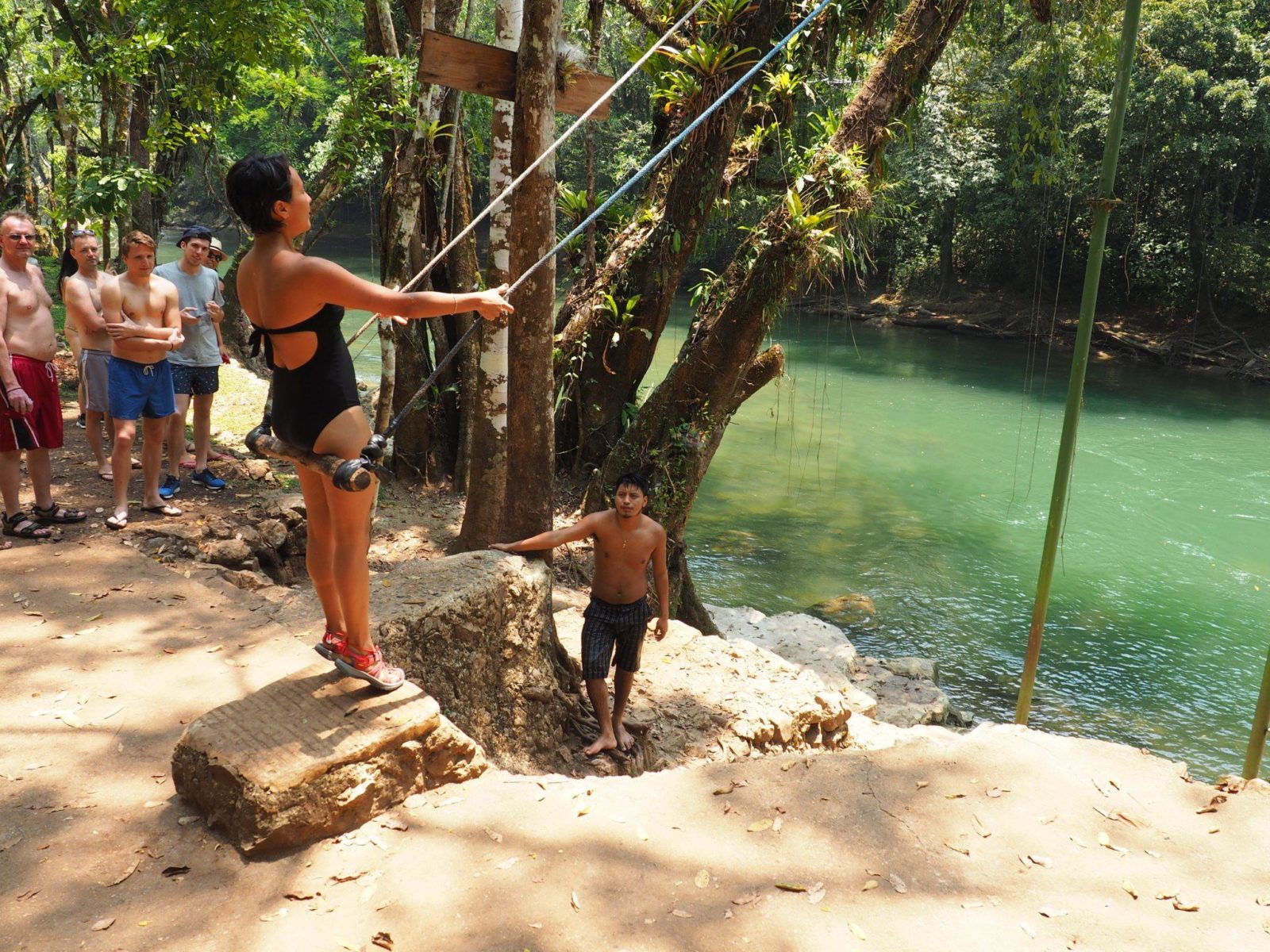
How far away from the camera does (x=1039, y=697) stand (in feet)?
28.3

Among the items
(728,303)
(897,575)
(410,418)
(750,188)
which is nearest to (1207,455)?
(897,575)

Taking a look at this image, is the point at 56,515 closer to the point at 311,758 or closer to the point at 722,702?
the point at 311,758

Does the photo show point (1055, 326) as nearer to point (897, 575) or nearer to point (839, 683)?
point (897, 575)

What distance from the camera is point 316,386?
3061 mm

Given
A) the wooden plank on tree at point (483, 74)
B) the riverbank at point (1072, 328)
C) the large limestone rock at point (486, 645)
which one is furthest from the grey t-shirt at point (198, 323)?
the riverbank at point (1072, 328)

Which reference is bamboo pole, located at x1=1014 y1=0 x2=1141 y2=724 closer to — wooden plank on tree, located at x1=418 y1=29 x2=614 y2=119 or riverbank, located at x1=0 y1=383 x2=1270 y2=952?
riverbank, located at x1=0 y1=383 x2=1270 y2=952

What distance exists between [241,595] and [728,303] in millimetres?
4044

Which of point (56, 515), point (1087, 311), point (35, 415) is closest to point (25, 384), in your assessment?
point (35, 415)

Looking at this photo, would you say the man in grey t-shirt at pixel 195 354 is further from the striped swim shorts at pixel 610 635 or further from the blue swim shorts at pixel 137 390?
the striped swim shorts at pixel 610 635

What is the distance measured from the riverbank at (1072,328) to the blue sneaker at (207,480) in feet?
57.7

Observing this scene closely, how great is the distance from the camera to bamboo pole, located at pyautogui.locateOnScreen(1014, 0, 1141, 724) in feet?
16.7

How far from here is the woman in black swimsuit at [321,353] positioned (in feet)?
9.46

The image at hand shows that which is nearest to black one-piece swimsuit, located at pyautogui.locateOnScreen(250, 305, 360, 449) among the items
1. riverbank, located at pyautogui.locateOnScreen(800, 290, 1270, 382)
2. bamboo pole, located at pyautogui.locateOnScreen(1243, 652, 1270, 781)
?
bamboo pole, located at pyautogui.locateOnScreen(1243, 652, 1270, 781)

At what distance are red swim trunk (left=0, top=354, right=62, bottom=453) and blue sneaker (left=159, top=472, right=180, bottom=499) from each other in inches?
36.1
